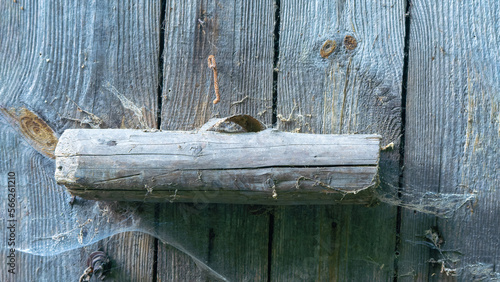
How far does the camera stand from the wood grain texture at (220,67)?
121 cm

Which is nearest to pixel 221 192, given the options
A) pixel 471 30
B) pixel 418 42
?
pixel 418 42

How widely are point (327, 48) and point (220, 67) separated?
0.36 metres

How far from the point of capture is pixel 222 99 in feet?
3.97

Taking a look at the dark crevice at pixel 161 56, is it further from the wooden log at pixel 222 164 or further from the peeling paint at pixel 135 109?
the wooden log at pixel 222 164

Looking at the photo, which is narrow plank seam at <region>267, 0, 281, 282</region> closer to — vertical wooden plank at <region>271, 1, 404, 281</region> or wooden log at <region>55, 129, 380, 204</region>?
vertical wooden plank at <region>271, 1, 404, 281</region>

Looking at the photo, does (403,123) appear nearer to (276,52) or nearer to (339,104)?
(339,104)

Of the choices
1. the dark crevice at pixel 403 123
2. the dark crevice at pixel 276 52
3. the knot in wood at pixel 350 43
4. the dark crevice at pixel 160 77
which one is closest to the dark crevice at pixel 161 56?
the dark crevice at pixel 160 77

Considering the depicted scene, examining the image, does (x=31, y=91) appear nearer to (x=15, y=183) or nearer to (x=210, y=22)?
(x=15, y=183)

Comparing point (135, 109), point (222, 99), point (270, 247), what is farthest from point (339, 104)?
point (135, 109)

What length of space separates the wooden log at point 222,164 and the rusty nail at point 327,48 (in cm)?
35

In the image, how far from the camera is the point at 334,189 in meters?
0.96

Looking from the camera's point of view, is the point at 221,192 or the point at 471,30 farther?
the point at 471,30

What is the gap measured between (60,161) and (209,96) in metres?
0.49

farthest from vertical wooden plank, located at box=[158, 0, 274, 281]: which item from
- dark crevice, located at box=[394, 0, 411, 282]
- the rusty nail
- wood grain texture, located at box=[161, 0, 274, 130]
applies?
dark crevice, located at box=[394, 0, 411, 282]
